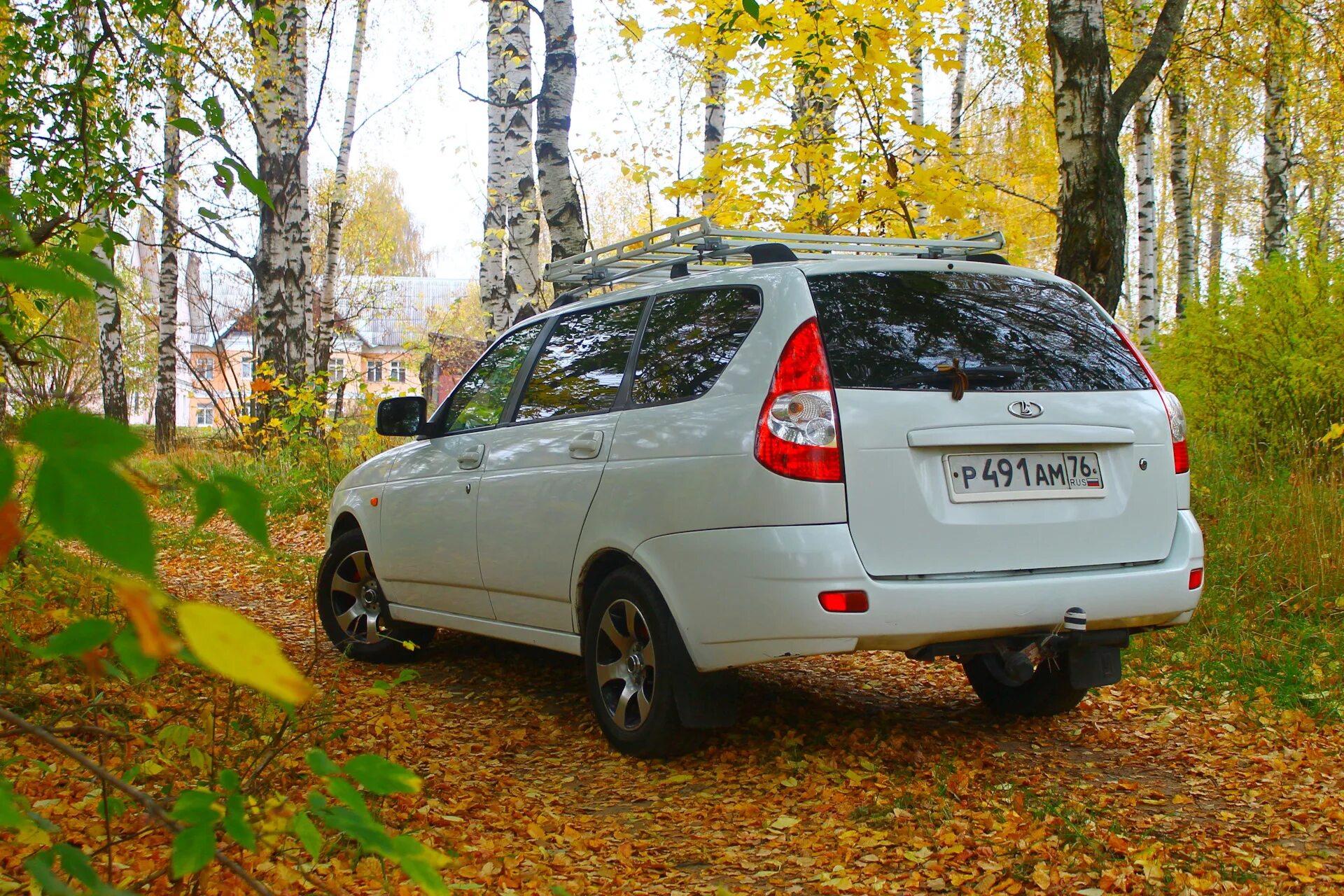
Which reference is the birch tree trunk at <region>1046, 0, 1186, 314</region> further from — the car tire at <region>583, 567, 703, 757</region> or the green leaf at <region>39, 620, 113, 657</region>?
the green leaf at <region>39, 620, 113, 657</region>

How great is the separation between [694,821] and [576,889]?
636 millimetres

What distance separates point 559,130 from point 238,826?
9062mm

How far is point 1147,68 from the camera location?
761 cm

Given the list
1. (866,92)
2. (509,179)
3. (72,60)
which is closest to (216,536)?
(509,179)

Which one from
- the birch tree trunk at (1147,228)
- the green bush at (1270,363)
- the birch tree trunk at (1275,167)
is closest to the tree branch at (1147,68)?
the green bush at (1270,363)

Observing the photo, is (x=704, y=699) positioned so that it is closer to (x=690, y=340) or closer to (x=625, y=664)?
(x=625, y=664)

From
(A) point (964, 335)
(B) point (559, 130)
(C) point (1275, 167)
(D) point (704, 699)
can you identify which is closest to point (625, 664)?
(D) point (704, 699)

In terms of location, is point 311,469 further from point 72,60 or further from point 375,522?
point 72,60

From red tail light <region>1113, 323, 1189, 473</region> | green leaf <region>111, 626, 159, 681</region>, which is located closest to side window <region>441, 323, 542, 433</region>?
red tail light <region>1113, 323, 1189, 473</region>

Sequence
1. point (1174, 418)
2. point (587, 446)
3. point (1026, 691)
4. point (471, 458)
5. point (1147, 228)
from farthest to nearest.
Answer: point (1147, 228)
point (471, 458)
point (1026, 691)
point (587, 446)
point (1174, 418)

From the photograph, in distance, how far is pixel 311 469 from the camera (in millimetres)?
12797

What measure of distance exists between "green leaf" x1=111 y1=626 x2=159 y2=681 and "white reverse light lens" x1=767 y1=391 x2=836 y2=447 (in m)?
2.39

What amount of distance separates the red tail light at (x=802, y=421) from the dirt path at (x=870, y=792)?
112 cm

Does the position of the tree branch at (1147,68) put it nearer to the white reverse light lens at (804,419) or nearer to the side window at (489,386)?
the side window at (489,386)
